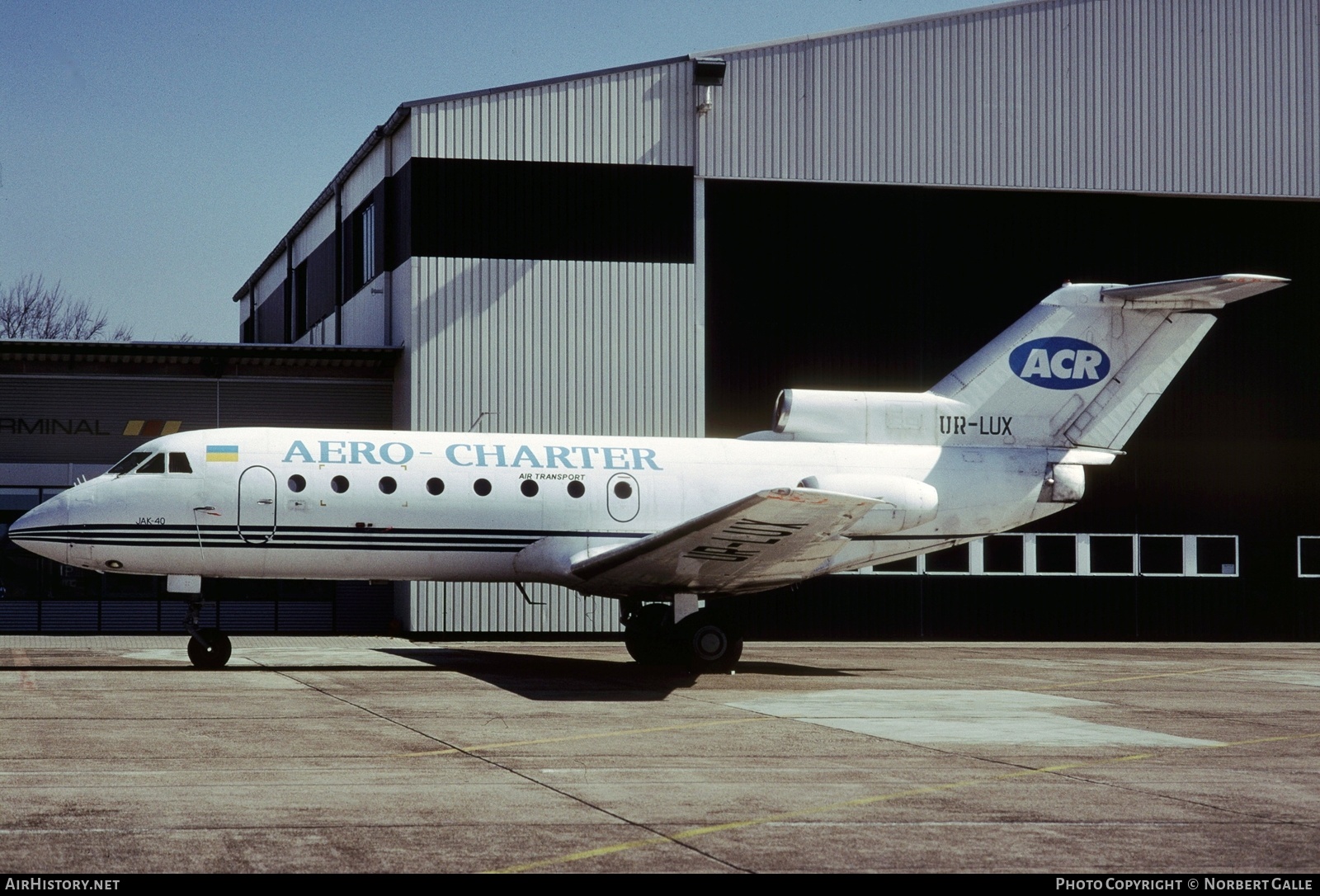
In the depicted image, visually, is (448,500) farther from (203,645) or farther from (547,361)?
(547,361)

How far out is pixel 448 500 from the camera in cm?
2142

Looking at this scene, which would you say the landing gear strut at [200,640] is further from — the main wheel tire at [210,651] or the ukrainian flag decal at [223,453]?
the ukrainian flag decal at [223,453]

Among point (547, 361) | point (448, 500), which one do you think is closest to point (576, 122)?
point (547, 361)

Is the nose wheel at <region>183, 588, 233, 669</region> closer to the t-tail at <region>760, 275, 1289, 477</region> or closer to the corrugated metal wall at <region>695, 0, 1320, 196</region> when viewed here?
the t-tail at <region>760, 275, 1289, 477</region>

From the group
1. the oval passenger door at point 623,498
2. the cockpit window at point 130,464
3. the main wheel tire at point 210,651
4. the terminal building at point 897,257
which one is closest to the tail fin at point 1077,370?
the oval passenger door at point 623,498

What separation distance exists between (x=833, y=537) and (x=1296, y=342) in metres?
18.9

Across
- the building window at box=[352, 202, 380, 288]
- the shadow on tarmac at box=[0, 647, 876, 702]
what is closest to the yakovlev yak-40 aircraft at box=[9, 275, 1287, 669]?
the shadow on tarmac at box=[0, 647, 876, 702]

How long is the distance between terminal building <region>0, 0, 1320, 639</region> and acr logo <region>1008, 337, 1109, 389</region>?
8234 millimetres

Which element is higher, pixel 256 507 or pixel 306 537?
pixel 256 507

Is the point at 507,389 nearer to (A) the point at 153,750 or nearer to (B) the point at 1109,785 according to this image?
(A) the point at 153,750

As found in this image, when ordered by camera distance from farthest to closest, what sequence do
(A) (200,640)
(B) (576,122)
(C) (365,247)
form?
(C) (365,247) < (B) (576,122) < (A) (200,640)

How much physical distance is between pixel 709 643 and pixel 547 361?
11067mm

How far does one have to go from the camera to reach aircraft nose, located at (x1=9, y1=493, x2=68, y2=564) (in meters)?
20.2

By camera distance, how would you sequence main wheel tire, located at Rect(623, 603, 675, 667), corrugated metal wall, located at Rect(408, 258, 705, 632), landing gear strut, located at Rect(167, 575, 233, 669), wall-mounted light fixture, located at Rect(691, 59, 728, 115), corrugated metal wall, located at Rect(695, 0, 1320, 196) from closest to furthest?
landing gear strut, located at Rect(167, 575, 233, 669), main wheel tire, located at Rect(623, 603, 675, 667), corrugated metal wall, located at Rect(408, 258, 705, 632), wall-mounted light fixture, located at Rect(691, 59, 728, 115), corrugated metal wall, located at Rect(695, 0, 1320, 196)
